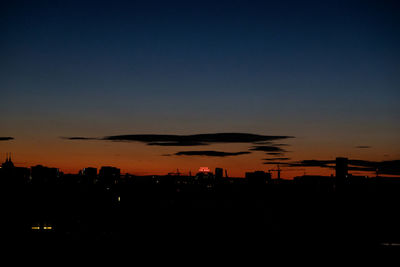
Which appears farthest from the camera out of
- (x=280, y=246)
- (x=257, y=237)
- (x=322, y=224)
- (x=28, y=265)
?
(x=322, y=224)

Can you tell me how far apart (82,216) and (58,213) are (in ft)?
44.8

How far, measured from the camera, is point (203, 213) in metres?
173

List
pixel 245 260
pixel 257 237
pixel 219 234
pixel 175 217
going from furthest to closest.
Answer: pixel 175 217
pixel 219 234
pixel 257 237
pixel 245 260

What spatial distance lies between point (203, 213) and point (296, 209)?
1534 inches

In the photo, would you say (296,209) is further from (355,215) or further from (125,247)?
(125,247)

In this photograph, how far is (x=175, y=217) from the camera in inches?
6314

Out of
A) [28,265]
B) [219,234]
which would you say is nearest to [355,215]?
[219,234]

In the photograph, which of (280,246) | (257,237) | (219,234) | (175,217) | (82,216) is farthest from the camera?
(82,216)

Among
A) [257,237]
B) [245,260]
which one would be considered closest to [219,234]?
[257,237]

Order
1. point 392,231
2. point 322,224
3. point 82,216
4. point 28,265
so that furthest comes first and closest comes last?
point 82,216, point 322,224, point 392,231, point 28,265

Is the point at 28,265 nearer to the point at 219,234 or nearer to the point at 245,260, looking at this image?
the point at 245,260

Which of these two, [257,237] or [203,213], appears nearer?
[257,237]

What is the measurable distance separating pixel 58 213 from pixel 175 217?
60438 mm

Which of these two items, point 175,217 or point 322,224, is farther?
point 175,217
